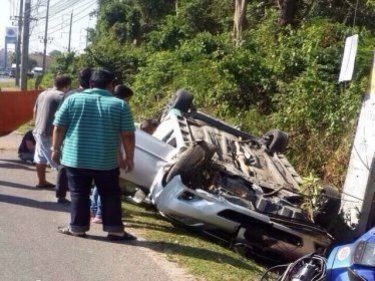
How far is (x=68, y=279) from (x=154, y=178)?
2.93 m

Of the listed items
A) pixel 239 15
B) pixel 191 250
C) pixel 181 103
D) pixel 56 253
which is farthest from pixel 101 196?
pixel 239 15

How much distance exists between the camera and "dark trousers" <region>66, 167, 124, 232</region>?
262 inches

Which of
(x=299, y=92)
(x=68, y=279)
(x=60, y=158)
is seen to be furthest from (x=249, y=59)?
(x=68, y=279)

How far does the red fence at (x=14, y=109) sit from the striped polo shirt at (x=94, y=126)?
6015mm

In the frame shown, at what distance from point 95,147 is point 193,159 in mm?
1520

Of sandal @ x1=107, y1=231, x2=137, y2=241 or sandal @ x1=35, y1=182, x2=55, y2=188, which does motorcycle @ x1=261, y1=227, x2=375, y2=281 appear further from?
sandal @ x1=35, y1=182, x2=55, y2=188

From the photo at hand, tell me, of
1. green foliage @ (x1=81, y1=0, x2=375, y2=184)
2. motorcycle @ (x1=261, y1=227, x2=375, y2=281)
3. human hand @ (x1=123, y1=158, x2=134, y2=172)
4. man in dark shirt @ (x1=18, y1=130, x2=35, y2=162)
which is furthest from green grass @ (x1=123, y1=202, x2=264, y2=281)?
man in dark shirt @ (x1=18, y1=130, x2=35, y2=162)

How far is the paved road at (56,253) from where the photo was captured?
221 inches

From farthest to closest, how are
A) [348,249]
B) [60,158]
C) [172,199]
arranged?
[172,199] < [60,158] < [348,249]

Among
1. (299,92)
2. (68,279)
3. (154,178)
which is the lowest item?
(68,279)

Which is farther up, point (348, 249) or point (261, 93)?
point (261, 93)

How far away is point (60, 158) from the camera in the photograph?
22.6 feet

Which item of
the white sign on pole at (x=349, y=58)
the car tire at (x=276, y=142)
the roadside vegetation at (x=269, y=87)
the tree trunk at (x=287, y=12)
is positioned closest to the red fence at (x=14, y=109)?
the roadside vegetation at (x=269, y=87)

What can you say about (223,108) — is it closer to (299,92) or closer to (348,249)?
(299,92)
